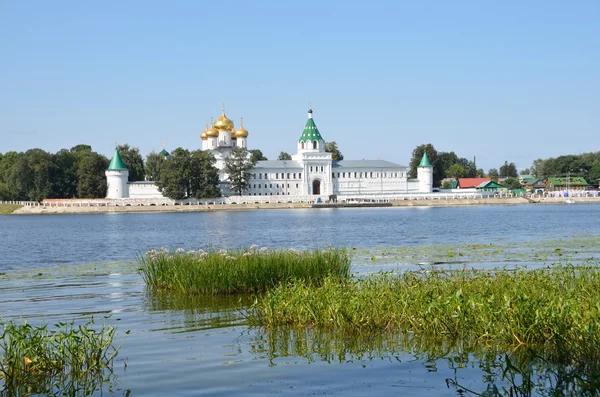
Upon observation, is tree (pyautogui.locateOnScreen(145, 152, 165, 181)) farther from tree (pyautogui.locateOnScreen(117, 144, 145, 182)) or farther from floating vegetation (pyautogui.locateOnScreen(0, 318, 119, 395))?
floating vegetation (pyautogui.locateOnScreen(0, 318, 119, 395))

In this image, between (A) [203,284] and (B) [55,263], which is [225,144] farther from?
(A) [203,284]

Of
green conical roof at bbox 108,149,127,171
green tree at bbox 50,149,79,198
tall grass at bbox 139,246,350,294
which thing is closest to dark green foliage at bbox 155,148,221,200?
green conical roof at bbox 108,149,127,171

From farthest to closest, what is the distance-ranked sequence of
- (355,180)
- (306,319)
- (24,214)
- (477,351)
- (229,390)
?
(355,180) < (24,214) < (306,319) < (477,351) < (229,390)

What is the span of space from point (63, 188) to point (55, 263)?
68.9 meters

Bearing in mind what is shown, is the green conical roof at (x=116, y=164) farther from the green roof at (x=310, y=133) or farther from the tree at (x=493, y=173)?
Answer: the tree at (x=493, y=173)

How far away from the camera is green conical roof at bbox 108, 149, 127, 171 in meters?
91.7

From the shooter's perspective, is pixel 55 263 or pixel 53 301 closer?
pixel 53 301

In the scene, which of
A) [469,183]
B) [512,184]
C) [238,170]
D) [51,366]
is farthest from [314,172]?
[51,366]

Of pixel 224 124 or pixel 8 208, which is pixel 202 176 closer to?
pixel 224 124

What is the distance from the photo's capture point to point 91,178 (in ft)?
296

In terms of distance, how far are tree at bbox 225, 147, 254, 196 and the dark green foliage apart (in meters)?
5.57

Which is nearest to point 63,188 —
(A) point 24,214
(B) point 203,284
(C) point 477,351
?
(A) point 24,214

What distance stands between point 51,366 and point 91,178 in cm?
8430

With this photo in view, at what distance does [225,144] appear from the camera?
105438 millimetres
